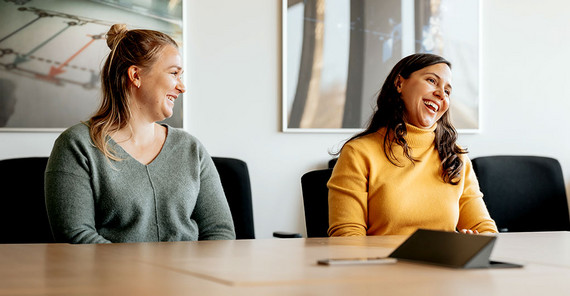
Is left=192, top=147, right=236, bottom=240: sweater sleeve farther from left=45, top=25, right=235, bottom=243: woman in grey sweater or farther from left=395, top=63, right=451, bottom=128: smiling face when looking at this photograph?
left=395, top=63, right=451, bottom=128: smiling face

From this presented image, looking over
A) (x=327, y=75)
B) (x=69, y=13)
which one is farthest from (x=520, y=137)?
(x=69, y=13)

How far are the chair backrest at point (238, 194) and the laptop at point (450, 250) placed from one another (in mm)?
1626

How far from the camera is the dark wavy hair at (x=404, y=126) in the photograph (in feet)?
7.80

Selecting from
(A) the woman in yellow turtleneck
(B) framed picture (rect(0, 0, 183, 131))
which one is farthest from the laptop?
(B) framed picture (rect(0, 0, 183, 131))

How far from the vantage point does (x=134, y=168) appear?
2186mm

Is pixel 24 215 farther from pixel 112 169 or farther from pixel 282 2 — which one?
pixel 282 2

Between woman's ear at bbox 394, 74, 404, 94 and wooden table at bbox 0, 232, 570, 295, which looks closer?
wooden table at bbox 0, 232, 570, 295

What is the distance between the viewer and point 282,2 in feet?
11.2

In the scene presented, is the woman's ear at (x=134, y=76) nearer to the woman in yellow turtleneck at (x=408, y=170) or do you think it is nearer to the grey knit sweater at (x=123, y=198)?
the grey knit sweater at (x=123, y=198)

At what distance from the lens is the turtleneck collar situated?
8.02 feet

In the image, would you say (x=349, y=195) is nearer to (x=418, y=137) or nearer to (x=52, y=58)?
(x=418, y=137)

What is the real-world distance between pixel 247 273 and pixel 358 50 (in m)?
2.61

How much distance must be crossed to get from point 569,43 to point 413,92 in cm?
191

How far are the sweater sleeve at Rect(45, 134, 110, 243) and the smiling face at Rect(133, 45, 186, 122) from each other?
284mm
